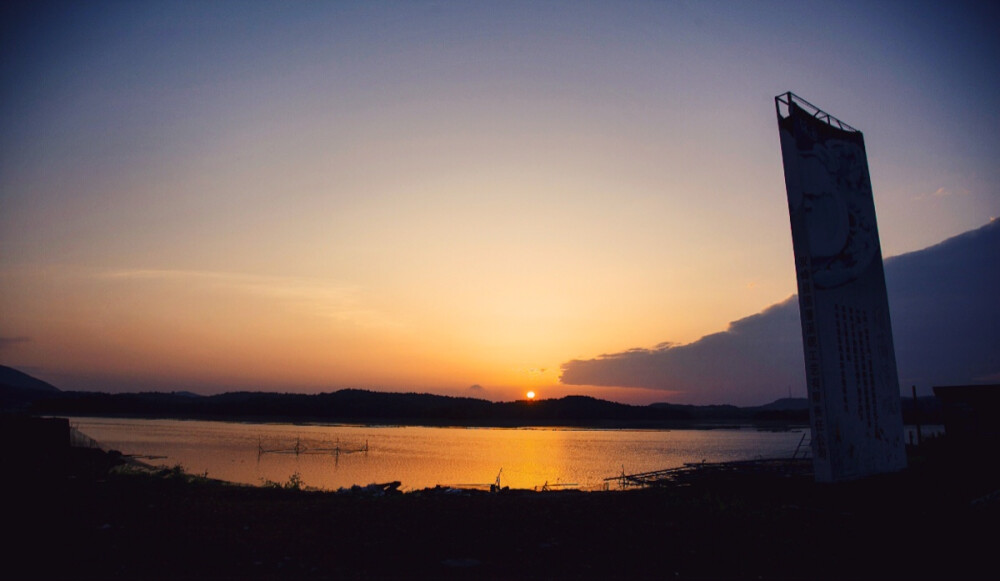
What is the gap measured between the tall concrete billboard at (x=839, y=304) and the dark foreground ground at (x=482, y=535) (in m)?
3.03

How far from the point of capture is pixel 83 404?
168 m

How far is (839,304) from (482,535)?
1479 centimetres

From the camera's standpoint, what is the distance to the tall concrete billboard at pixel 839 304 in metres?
18.2

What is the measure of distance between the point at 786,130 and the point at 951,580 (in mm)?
14568

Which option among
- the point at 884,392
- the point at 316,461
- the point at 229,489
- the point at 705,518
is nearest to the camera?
the point at 705,518

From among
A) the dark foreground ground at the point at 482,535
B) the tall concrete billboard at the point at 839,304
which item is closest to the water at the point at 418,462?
the tall concrete billboard at the point at 839,304

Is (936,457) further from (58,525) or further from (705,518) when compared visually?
(58,525)

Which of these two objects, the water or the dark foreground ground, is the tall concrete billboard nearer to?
the dark foreground ground

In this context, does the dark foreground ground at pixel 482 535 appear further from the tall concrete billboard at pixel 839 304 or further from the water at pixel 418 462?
the water at pixel 418 462

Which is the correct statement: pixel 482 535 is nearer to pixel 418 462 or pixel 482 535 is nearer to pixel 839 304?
pixel 839 304

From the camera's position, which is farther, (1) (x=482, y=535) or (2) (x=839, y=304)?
(2) (x=839, y=304)

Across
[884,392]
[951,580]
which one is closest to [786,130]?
[884,392]

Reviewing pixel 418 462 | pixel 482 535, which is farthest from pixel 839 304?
pixel 418 462

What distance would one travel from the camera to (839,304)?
19625 millimetres
